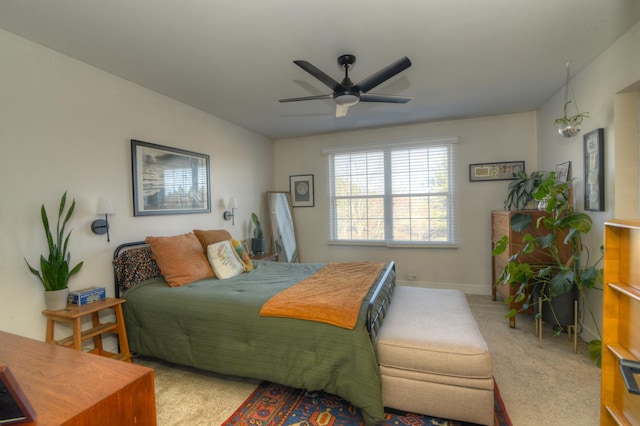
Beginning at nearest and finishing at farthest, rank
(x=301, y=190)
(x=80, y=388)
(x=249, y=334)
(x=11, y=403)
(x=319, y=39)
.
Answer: (x=11, y=403) → (x=80, y=388) → (x=249, y=334) → (x=319, y=39) → (x=301, y=190)

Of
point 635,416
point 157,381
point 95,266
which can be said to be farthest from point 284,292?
point 635,416

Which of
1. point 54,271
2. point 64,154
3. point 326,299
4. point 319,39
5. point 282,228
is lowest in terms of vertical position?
→ point 326,299

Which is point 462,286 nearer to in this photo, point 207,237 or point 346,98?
point 346,98

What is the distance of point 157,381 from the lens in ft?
7.28

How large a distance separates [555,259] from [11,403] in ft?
11.7

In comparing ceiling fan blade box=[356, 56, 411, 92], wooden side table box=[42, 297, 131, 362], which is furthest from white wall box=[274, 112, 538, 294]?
wooden side table box=[42, 297, 131, 362]

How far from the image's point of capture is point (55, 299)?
2.10 meters

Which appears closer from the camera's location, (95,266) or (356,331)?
(356,331)

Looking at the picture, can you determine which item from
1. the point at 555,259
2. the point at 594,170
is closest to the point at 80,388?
the point at 555,259

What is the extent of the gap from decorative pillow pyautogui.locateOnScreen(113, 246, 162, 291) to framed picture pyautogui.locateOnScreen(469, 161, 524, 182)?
13.4ft

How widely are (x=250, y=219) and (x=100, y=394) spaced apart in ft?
12.3

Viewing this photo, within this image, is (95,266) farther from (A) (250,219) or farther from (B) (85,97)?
(A) (250,219)

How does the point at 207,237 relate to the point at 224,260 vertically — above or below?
above

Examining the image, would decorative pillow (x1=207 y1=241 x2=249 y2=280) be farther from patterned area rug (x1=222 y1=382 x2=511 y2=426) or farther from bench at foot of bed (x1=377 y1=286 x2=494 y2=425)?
bench at foot of bed (x1=377 y1=286 x2=494 y2=425)
